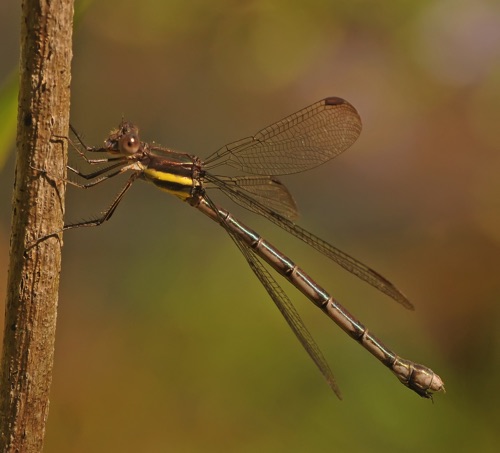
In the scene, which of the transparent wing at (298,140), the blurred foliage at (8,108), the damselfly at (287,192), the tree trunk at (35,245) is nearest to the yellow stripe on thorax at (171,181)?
the damselfly at (287,192)

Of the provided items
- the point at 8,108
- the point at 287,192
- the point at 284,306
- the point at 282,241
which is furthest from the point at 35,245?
the point at 282,241

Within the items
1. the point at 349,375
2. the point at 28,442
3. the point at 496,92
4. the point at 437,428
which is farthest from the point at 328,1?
the point at 28,442

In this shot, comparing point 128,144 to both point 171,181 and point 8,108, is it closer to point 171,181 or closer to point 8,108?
point 171,181

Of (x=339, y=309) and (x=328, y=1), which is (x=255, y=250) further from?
(x=328, y=1)

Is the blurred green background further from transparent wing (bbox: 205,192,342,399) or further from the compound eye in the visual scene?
the compound eye

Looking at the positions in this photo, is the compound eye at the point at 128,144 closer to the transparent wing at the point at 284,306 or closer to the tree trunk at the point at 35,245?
the transparent wing at the point at 284,306

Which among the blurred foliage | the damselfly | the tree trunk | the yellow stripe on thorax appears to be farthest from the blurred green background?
the tree trunk
